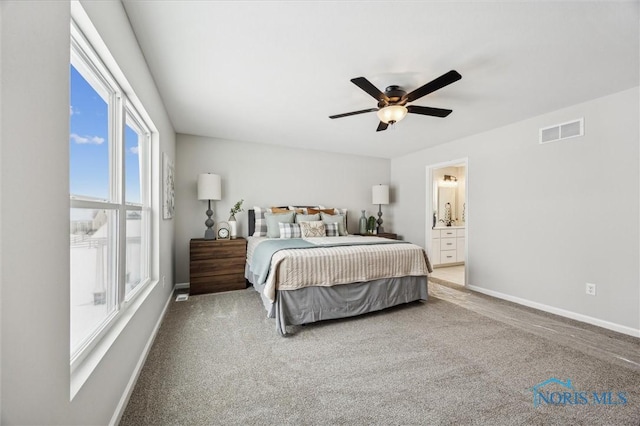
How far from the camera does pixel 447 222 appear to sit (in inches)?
238

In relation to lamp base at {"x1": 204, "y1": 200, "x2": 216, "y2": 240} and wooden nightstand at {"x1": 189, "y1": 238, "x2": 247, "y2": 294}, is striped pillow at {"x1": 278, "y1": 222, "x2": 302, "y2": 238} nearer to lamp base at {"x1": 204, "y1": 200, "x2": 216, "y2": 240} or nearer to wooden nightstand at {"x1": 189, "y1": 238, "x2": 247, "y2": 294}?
wooden nightstand at {"x1": 189, "y1": 238, "x2": 247, "y2": 294}

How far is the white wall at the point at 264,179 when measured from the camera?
4.09 metres

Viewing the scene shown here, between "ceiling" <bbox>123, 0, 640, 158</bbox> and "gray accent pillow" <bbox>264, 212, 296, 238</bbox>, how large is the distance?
5.05 feet

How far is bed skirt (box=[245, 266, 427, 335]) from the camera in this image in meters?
2.55

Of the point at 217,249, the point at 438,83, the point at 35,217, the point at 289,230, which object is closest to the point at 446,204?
the point at 289,230

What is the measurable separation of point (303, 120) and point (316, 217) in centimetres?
160

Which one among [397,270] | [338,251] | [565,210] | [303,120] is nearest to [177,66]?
[303,120]

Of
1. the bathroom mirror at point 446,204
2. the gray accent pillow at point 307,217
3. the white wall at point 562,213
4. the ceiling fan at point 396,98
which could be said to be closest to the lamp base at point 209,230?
the gray accent pillow at point 307,217

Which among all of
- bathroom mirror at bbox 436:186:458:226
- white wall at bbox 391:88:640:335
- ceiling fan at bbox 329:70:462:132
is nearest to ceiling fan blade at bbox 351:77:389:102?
ceiling fan at bbox 329:70:462:132

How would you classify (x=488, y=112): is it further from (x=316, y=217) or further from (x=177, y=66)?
(x=177, y=66)

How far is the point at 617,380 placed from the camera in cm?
179

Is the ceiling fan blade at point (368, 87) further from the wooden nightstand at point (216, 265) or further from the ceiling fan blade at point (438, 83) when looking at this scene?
the wooden nightstand at point (216, 265)

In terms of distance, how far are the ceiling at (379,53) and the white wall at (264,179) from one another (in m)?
1.08

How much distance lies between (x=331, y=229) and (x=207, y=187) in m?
2.00
